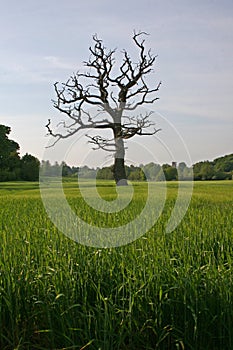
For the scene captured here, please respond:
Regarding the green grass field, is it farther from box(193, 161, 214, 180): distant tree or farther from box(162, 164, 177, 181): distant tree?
box(193, 161, 214, 180): distant tree

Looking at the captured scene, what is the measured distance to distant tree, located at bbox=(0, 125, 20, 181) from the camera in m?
11.9

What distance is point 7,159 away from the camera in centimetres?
1213

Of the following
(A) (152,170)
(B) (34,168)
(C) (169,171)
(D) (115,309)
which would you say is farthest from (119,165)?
(D) (115,309)

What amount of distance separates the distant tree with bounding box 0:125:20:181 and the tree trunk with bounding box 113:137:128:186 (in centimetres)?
317

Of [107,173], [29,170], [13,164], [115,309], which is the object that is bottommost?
[115,309]

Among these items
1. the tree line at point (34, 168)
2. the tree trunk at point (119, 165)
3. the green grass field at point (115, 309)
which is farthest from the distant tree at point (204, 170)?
the green grass field at point (115, 309)

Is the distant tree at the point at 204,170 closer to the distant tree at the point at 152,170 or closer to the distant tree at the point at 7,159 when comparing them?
the distant tree at the point at 152,170

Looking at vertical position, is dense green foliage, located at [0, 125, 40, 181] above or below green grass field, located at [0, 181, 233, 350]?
above

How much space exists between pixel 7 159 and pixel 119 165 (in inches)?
136

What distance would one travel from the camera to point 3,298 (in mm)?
2203

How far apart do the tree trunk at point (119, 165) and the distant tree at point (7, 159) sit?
3.17m

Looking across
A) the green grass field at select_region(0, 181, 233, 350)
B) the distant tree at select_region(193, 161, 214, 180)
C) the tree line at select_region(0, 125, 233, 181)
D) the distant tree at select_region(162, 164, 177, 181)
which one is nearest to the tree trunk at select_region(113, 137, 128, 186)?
the tree line at select_region(0, 125, 233, 181)

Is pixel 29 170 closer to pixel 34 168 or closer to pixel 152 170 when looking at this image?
pixel 34 168

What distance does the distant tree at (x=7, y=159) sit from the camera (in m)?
11.9
